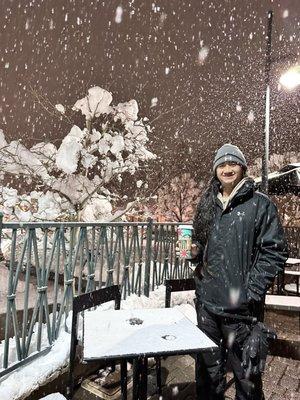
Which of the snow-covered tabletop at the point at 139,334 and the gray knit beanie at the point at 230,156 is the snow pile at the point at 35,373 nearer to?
the snow-covered tabletop at the point at 139,334

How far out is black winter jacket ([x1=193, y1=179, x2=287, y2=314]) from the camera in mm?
2684

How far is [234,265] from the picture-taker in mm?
2826

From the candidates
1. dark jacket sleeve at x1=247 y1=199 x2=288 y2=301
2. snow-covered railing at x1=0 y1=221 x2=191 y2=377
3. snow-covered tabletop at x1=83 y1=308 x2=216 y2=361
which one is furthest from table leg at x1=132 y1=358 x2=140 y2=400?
snow-covered railing at x1=0 y1=221 x2=191 y2=377

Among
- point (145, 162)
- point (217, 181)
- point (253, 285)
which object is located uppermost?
point (145, 162)

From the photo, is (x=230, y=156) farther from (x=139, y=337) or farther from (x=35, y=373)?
(x=35, y=373)

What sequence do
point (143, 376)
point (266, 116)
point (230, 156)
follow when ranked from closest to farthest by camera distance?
point (143, 376) < point (230, 156) < point (266, 116)

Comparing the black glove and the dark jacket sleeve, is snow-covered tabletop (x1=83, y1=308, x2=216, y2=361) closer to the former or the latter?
the black glove

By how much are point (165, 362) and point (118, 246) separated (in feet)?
5.80

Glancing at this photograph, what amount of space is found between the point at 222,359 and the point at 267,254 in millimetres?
1076

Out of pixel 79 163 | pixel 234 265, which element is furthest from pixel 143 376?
pixel 79 163

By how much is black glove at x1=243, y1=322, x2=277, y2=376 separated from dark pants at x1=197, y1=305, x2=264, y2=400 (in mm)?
171

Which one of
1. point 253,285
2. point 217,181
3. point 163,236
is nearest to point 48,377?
point 253,285

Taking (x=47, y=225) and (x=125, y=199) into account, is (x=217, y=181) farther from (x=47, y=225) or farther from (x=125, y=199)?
(x=125, y=199)

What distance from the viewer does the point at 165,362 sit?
4.54 metres
